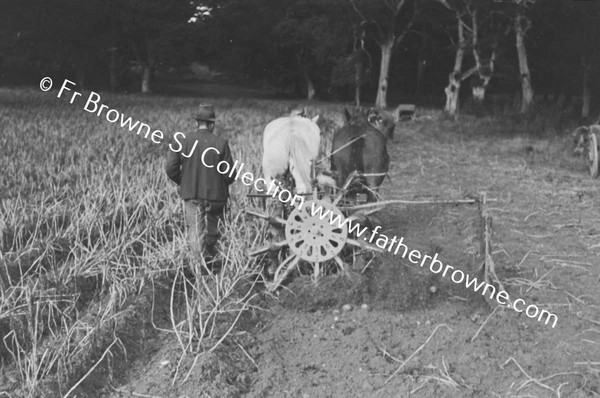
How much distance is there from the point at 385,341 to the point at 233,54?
37161 millimetres

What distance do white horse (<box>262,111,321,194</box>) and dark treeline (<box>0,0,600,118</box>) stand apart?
17.6 m

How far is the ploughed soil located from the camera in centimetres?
398

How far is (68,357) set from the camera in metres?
3.97

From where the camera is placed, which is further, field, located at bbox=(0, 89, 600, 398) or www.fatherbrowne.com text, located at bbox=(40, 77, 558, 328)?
www.fatherbrowne.com text, located at bbox=(40, 77, 558, 328)

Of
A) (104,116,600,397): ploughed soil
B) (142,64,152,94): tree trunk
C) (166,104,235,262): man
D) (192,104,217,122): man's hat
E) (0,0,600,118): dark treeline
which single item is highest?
(0,0,600,118): dark treeline

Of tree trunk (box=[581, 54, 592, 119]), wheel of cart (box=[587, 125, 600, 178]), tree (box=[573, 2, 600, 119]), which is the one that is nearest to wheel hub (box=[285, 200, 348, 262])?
wheel of cart (box=[587, 125, 600, 178])

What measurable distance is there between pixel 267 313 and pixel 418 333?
1.06 metres

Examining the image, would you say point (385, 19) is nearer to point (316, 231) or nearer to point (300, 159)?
point (300, 159)

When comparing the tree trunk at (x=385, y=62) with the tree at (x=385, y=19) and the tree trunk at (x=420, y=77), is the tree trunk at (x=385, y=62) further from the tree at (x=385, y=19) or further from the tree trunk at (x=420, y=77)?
the tree trunk at (x=420, y=77)

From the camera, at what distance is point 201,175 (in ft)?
19.2

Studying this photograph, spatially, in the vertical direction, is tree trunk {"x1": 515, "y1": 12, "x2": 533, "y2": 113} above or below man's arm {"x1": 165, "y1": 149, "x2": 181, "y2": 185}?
above

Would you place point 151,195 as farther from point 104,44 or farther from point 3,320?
point 104,44

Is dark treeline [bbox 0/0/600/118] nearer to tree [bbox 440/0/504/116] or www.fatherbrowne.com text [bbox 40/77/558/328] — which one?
tree [bbox 440/0/504/116]

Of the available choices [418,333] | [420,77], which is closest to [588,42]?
[420,77]
